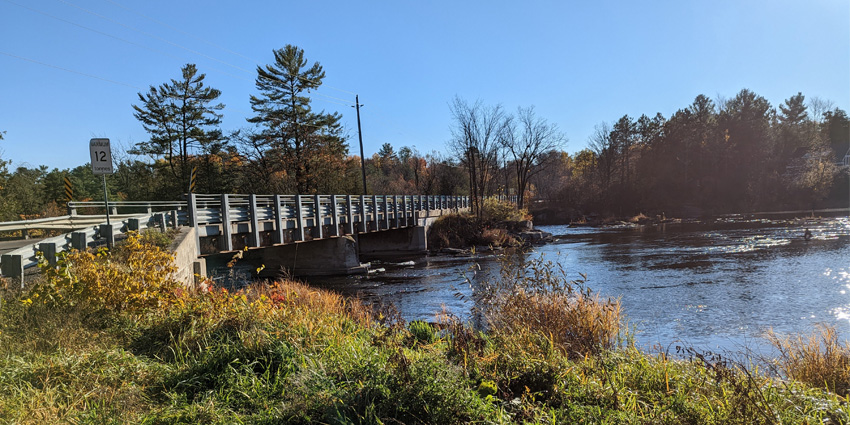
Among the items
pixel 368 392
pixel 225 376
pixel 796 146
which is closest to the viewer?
pixel 368 392

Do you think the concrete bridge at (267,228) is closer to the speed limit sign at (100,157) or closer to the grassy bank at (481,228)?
the speed limit sign at (100,157)

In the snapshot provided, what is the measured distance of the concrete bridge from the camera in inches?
417

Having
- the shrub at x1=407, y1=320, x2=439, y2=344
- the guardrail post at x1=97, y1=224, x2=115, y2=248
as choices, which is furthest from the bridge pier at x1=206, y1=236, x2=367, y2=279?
the shrub at x1=407, y1=320, x2=439, y2=344

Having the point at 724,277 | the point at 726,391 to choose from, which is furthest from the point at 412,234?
the point at 726,391

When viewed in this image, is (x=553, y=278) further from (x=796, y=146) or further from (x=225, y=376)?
(x=796, y=146)

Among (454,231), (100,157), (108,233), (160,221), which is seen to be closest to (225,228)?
(160,221)

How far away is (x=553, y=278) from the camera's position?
8.44 m

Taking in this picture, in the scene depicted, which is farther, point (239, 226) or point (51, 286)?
point (239, 226)

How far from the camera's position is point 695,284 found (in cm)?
1566

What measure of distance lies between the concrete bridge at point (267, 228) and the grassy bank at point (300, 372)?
1.92 meters

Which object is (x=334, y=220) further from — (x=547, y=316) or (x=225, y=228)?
(x=547, y=316)

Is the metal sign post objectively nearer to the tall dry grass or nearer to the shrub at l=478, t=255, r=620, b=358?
the shrub at l=478, t=255, r=620, b=358

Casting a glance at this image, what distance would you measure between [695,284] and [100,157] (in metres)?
16.6

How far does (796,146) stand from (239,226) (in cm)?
7740
